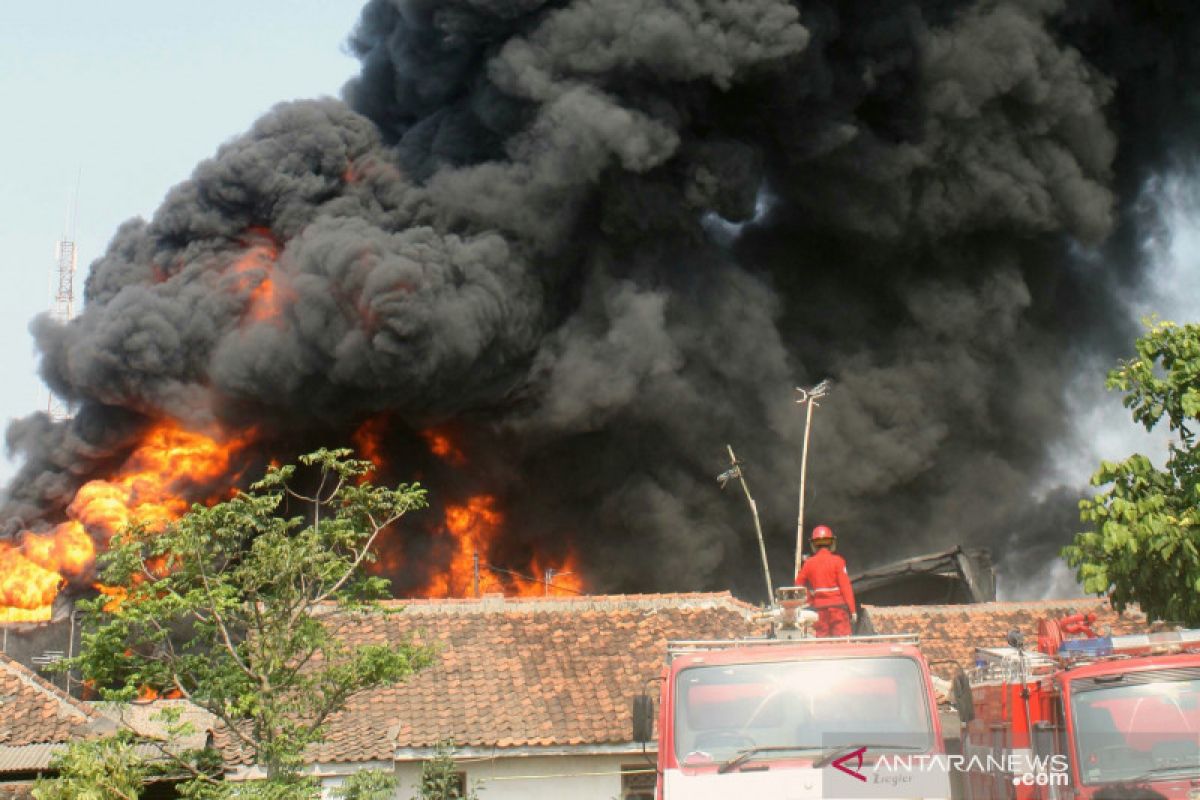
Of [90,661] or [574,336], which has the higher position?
[574,336]

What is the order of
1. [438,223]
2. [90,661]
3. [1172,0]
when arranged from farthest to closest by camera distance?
[1172,0], [438,223], [90,661]

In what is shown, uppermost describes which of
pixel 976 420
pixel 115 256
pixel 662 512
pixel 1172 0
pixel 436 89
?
pixel 1172 0

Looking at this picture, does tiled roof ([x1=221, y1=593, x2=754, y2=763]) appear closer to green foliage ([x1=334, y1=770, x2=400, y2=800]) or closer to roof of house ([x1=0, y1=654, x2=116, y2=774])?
roof of house ([x1=0, y1=654, x2=116, y2=774])

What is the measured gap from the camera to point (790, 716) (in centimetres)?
792

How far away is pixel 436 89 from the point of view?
28016mm

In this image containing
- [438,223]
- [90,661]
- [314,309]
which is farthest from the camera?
[438,223]

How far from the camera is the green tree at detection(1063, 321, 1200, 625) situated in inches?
431

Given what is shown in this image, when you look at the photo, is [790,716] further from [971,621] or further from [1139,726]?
[971,621]

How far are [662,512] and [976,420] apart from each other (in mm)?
8317

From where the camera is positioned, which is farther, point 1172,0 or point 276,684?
point 1172,0

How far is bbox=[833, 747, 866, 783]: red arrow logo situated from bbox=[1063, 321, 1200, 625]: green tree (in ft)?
14.3

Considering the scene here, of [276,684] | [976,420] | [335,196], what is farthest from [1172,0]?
[276,684]

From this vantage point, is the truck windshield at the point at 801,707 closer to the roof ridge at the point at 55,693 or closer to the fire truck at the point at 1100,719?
the fire truck at the point at 1100,719

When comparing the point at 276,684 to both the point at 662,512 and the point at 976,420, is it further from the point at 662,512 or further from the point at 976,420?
the point at 976,420
